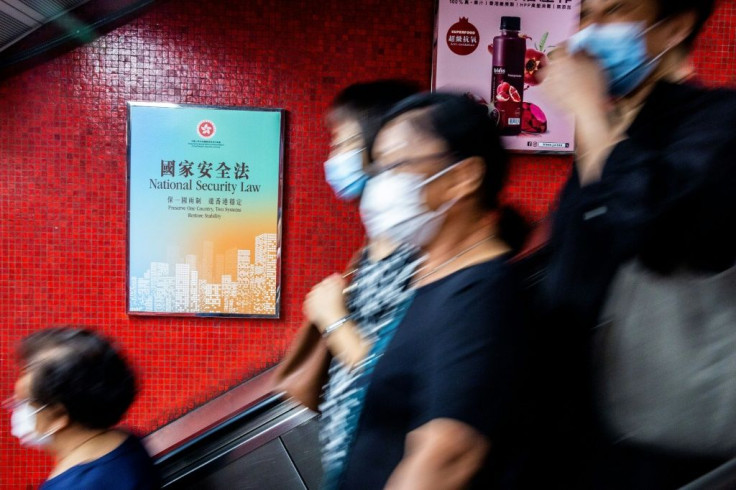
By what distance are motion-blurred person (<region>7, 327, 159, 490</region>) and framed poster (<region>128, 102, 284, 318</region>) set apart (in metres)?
2.02

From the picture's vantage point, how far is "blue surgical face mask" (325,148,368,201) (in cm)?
156

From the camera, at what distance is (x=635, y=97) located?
101 cm

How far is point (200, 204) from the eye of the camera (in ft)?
11.4

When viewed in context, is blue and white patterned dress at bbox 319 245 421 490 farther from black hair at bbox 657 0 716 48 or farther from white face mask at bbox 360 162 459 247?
black hair at bbox 657 0 716 48

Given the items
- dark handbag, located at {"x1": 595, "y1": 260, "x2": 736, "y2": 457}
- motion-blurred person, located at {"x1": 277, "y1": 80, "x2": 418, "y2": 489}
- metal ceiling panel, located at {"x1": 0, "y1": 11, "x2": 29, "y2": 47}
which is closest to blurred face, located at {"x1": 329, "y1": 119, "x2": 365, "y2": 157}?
motion-blurred person, located at {"x1": 277, "y1": 80, "x2": 418, "y2": 489}

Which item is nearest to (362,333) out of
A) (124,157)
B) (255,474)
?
(255,474)

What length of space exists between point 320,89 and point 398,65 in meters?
0.48

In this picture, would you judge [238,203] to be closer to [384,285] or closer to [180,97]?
[180,97]

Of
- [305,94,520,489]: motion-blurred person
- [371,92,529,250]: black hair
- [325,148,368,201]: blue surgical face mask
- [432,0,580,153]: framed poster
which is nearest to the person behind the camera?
[305,94,520,489]: motion-blurred person

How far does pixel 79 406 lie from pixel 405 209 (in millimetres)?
938

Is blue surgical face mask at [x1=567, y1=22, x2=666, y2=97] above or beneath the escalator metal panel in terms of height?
above

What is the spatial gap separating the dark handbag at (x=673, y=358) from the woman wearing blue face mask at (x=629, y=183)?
28 millimetres

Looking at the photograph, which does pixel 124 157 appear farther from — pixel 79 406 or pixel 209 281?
pixel 79 406

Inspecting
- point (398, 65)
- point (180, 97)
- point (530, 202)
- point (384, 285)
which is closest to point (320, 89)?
point (398, 65)
